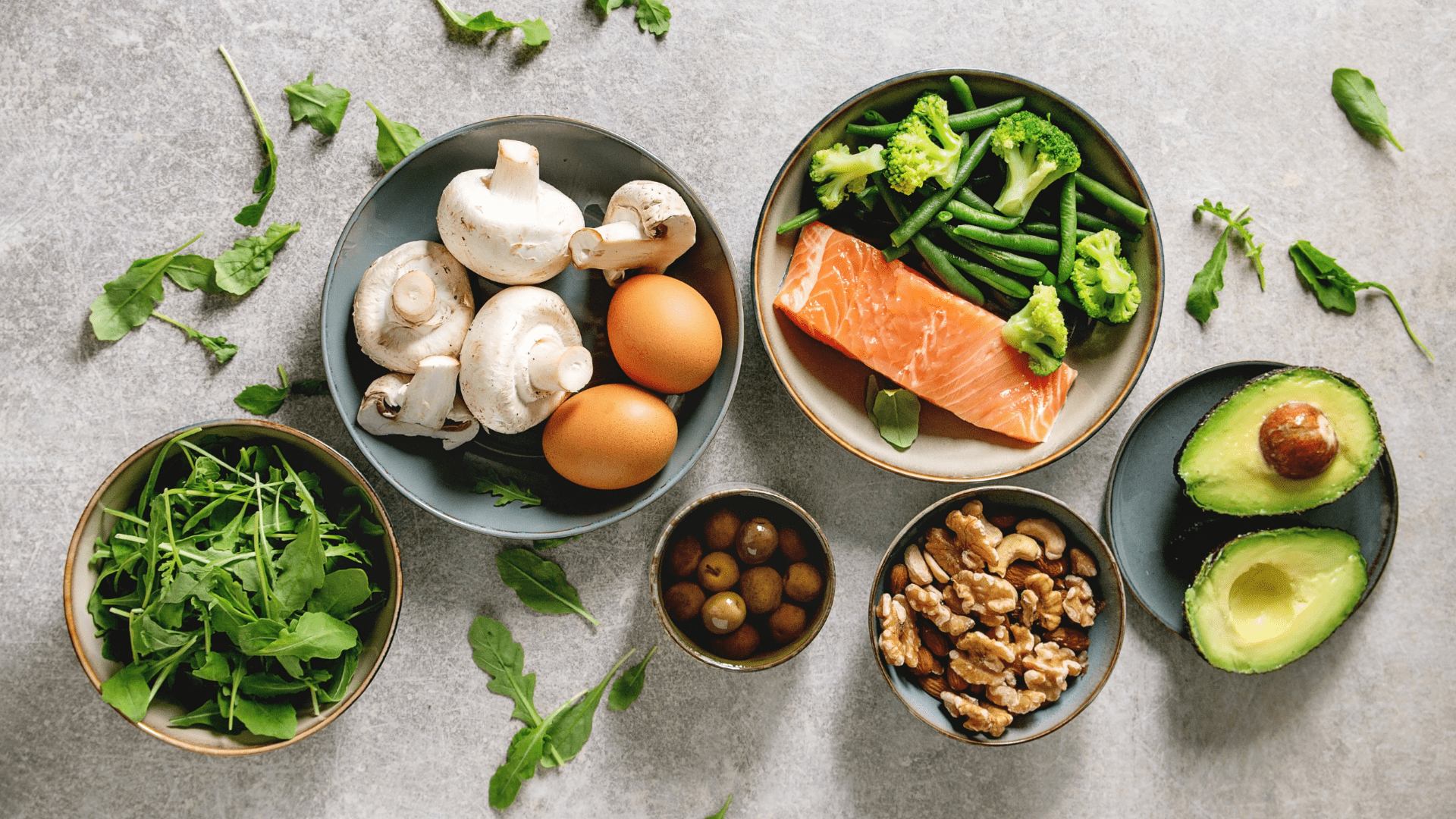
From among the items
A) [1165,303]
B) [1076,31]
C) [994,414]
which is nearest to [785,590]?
[994,414]

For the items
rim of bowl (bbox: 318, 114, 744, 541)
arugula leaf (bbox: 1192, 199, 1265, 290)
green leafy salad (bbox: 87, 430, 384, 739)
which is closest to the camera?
green leafy salad (bbox: 87, 430, 384, 739)

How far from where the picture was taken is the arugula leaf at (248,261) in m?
1.45

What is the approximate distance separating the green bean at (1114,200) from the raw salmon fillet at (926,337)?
0.24 meters

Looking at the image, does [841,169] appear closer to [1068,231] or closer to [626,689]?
[1068,231]

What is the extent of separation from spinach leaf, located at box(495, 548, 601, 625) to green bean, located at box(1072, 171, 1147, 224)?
103 centimetres

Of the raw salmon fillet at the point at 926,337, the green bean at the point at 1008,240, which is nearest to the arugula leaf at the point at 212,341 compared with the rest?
the raw salmon fillet at the point at 926,337

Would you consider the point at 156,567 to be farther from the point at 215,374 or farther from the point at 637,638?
the point at 637,638

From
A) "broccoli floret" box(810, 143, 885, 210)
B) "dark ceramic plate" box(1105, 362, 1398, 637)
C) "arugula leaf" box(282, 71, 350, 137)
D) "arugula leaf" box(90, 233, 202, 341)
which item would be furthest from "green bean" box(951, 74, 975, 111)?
"arugula leaf" box(90, 233, 202, 341)

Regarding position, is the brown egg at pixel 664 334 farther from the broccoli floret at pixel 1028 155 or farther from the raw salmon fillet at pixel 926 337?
the broccoli floret at pixel 1028 155

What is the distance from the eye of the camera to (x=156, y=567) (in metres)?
1.26

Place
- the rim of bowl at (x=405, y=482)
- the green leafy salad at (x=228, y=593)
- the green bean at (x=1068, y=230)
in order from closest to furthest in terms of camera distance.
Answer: the green leafy salad at (x=228, y=593)
the rim of bowl at (x=405, y=482)
the green bean at (x=1068, y=230)

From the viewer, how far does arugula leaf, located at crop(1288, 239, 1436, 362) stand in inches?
62.8

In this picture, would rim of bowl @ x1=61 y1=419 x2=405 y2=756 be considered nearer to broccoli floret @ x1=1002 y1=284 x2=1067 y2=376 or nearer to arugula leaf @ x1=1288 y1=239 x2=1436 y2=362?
broccoli floret @ x1=1002 y1=284 x2=1067 y2=376

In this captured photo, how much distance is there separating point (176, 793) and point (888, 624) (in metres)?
1.15
